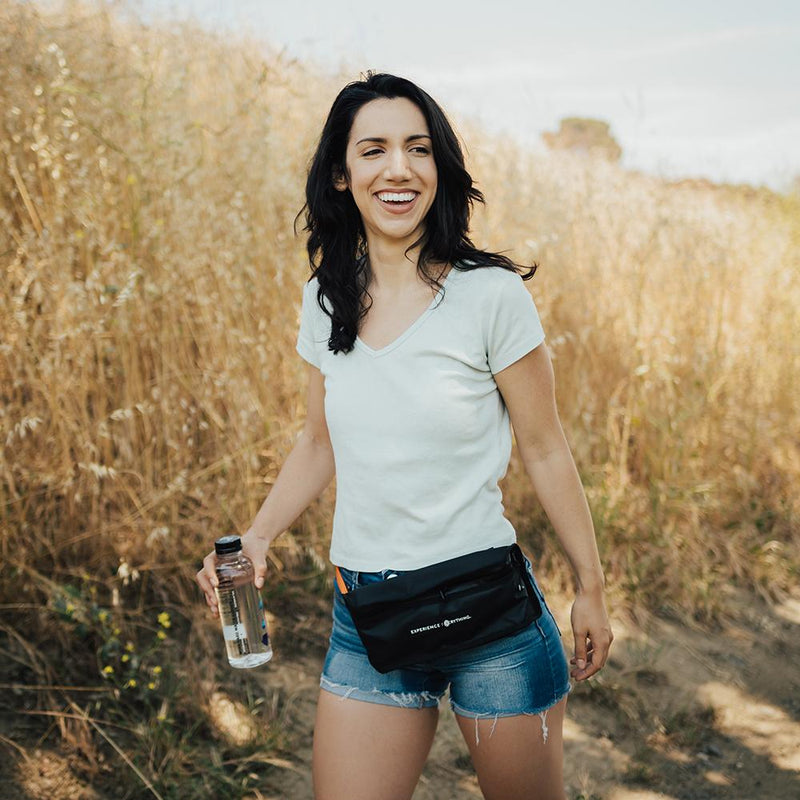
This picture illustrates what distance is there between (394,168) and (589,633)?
0.98 metres

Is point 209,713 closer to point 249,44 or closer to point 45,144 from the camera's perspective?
point 45,144

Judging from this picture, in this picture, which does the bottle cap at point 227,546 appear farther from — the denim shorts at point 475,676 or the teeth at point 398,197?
the teeth at point 398,197

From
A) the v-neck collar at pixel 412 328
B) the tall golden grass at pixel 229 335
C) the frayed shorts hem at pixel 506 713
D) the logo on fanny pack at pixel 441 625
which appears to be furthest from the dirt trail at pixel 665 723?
the v-neck collar at pixel 412 328

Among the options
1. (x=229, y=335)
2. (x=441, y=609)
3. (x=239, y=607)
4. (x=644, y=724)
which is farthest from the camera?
(x=229, y=335)

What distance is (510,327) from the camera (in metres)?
1.57

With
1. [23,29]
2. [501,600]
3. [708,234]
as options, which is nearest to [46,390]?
[23,29]

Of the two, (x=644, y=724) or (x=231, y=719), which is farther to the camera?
(x=644, y=724)

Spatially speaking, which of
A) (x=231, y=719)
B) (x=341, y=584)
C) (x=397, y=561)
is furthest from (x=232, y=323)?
(x=397, y=561)

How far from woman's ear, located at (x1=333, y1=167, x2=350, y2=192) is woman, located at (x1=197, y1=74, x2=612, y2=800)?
0.13 meters

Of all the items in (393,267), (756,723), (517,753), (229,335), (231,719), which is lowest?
(756,723)

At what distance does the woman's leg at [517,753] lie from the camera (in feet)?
5.21

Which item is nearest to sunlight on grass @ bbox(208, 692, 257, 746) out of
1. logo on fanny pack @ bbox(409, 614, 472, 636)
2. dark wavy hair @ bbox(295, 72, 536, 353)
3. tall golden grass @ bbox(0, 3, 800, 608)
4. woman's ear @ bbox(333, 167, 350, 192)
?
tall golden grass @ bbox(0, 3, 800, 608)

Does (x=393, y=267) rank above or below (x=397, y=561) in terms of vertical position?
above

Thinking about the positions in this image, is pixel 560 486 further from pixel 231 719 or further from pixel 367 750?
pixel 231 719
